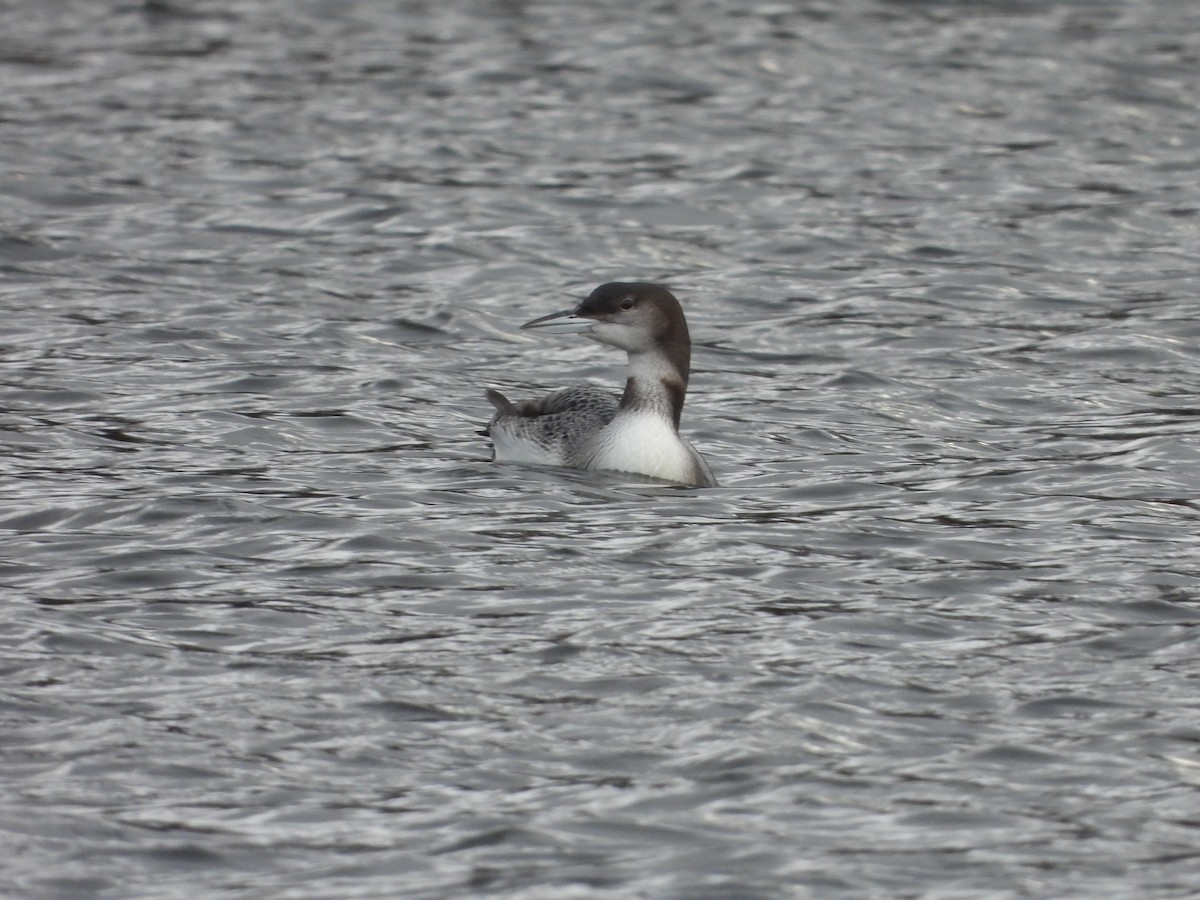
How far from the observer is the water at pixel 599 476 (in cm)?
659

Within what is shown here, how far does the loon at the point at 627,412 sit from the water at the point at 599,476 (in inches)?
10.5

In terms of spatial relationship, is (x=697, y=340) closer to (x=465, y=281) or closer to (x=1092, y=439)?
(x=465, y=281)

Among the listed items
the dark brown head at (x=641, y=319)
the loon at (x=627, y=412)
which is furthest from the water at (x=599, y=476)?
the dark brown head at (x=641, y=319)

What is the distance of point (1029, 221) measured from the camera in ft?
55.3

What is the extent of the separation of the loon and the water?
0.88 feet

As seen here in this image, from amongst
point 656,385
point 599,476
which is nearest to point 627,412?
point 656,385

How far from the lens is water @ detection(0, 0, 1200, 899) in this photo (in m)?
6.59

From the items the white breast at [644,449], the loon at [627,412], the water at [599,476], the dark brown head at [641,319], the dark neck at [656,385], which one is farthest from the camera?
the dark brown head at [641,319]

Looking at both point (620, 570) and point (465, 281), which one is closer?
point (620, 570)

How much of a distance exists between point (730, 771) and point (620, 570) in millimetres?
2348

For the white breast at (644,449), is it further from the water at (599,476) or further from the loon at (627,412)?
the water at (599,476)

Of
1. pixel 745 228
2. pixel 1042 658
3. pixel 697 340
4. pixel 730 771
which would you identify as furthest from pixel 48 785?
pixel 745 228

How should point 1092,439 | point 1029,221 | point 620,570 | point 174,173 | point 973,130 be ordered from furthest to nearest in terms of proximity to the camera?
point 973,130 → point 174,173 → point 1029,221 → point 1092,439 → point 620,570

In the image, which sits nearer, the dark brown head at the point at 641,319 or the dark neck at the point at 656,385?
the dark neck at the point at 656,385
